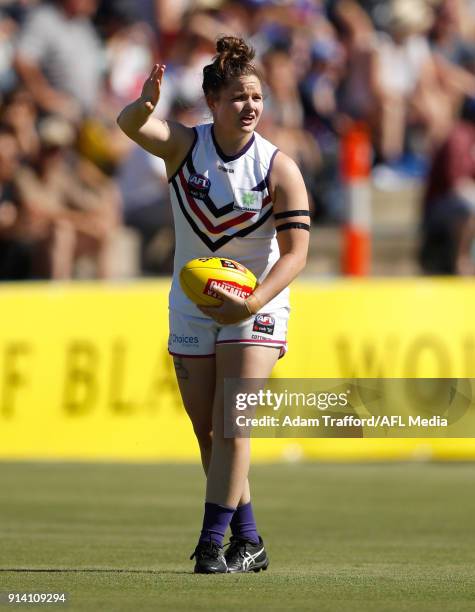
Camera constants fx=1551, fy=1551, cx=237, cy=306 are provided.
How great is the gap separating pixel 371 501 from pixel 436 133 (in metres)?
7.96

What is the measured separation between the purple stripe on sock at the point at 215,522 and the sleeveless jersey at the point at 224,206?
85 cm

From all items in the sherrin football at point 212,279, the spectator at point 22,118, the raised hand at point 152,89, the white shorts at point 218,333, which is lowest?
the white shorts at point 218,333

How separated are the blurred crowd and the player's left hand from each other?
8.95 meters

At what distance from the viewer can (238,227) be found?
22.0ft

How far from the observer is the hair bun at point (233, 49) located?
6.69 m

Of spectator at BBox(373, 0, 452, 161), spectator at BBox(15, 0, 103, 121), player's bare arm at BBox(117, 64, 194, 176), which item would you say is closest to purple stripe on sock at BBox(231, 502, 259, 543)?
player's bare arm at BBox(117, 64, 194, 176)

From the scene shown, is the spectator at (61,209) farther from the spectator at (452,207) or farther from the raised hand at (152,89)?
the raised hand at (152,89)

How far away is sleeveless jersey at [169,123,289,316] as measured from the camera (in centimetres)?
669

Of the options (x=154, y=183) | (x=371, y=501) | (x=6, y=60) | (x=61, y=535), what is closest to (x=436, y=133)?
(x=154, y=183)

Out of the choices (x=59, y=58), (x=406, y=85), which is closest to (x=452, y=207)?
(x=406, y=85)

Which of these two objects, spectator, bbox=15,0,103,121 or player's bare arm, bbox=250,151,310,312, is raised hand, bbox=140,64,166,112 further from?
spectator, bbox=15,0,103,121

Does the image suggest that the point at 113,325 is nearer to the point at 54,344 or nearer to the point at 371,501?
the point at 54,344

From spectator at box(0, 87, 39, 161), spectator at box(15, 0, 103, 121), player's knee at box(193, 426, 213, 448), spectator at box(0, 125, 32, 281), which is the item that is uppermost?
spectator at box(15, 0, 103, 121)

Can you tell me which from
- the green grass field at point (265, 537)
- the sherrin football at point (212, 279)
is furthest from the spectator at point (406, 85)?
the sherrin football at point (212, 279)
